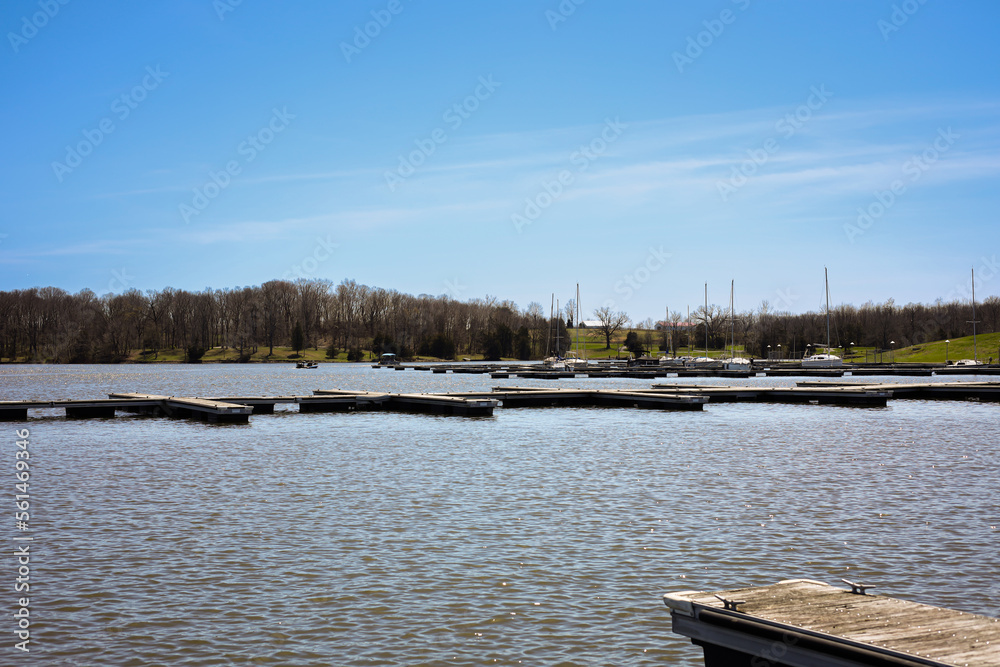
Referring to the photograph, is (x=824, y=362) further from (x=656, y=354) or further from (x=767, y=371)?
(x=656, y=354)

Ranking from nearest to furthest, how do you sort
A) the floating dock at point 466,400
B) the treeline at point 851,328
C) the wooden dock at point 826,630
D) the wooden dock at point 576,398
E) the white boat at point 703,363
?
the wooden dock at point 826,630 < the floating dock at point 466,400 < the wooden dock at point 576,398 < the white boat at point 703,363 < the treeline at point 851,328

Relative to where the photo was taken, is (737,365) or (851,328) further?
(851,328)

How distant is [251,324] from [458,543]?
5852 inches

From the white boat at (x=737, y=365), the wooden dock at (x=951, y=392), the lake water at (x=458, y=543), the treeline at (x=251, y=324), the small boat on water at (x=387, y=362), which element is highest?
the treeline at (x=251, y=324)

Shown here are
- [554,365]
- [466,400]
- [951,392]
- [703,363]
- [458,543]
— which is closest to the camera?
[458,543]

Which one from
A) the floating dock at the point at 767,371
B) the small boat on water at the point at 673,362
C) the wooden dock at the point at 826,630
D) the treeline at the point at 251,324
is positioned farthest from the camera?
the treeline at the point at 251,324

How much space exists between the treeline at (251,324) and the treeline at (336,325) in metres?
0.20

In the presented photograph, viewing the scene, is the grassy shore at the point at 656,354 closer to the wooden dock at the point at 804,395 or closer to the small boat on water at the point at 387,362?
the small boat on water at the point at 387,362

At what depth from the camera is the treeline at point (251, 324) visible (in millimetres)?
146050

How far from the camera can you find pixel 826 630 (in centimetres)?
595

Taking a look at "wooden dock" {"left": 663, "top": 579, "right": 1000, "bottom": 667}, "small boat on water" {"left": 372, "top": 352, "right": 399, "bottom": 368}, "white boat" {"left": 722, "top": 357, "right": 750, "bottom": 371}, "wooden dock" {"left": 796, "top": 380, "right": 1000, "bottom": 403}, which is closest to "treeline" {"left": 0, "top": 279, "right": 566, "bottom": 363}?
"small boat on water" {"left": 372, "top": 352, "right": 399, "bottom": 368}

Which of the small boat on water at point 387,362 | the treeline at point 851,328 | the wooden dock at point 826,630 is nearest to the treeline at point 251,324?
the small boat on water at point 387,362

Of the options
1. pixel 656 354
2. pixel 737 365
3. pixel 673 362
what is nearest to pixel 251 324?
pixel 656 354

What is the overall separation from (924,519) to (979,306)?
6523 inches
